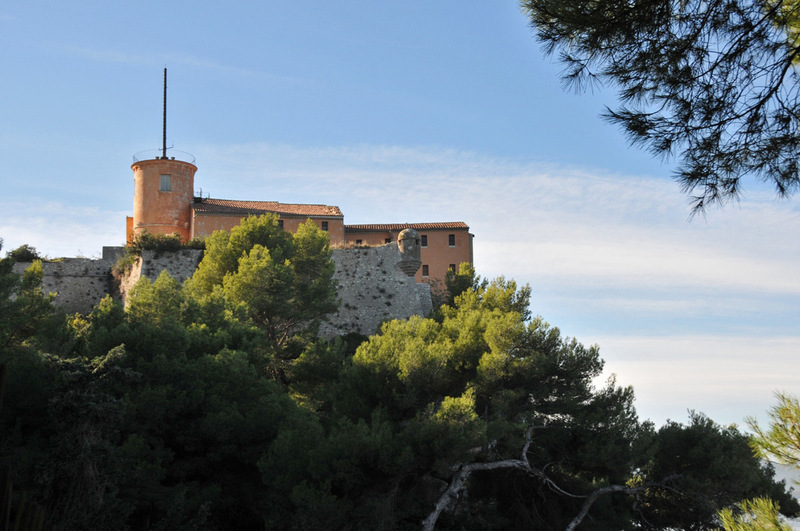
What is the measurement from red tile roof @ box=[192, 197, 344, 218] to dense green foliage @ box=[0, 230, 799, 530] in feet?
37.9

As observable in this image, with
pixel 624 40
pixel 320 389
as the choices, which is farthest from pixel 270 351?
pixel 624 40

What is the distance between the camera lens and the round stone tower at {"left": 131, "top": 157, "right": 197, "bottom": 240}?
29250 mm

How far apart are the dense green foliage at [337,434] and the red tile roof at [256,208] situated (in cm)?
1156

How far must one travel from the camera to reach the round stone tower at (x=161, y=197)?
96.0 feet

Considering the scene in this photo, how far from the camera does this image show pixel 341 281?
90.8ft

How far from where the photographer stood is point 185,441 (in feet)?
43.8

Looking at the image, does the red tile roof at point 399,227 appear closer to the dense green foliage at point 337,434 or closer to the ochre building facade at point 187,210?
the ochre building facade at point 187,210

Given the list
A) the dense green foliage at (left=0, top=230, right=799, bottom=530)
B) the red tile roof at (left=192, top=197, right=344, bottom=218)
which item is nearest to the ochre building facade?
the red tile roof at (left=192, top=197, right=344, bottom=218)

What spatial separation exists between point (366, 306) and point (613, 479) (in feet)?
45.4

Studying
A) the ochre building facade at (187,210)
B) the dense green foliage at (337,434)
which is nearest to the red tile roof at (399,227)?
the ochre building facade at (187,210)

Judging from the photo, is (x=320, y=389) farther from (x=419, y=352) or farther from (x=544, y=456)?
(x=544, y=456)

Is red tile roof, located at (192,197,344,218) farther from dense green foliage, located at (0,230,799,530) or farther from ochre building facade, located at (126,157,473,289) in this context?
dense green foliage, located at (0,230,799,530)

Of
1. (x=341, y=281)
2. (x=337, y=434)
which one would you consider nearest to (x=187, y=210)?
(x=341, y=281)

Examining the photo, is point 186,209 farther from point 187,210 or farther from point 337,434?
point 337,434
